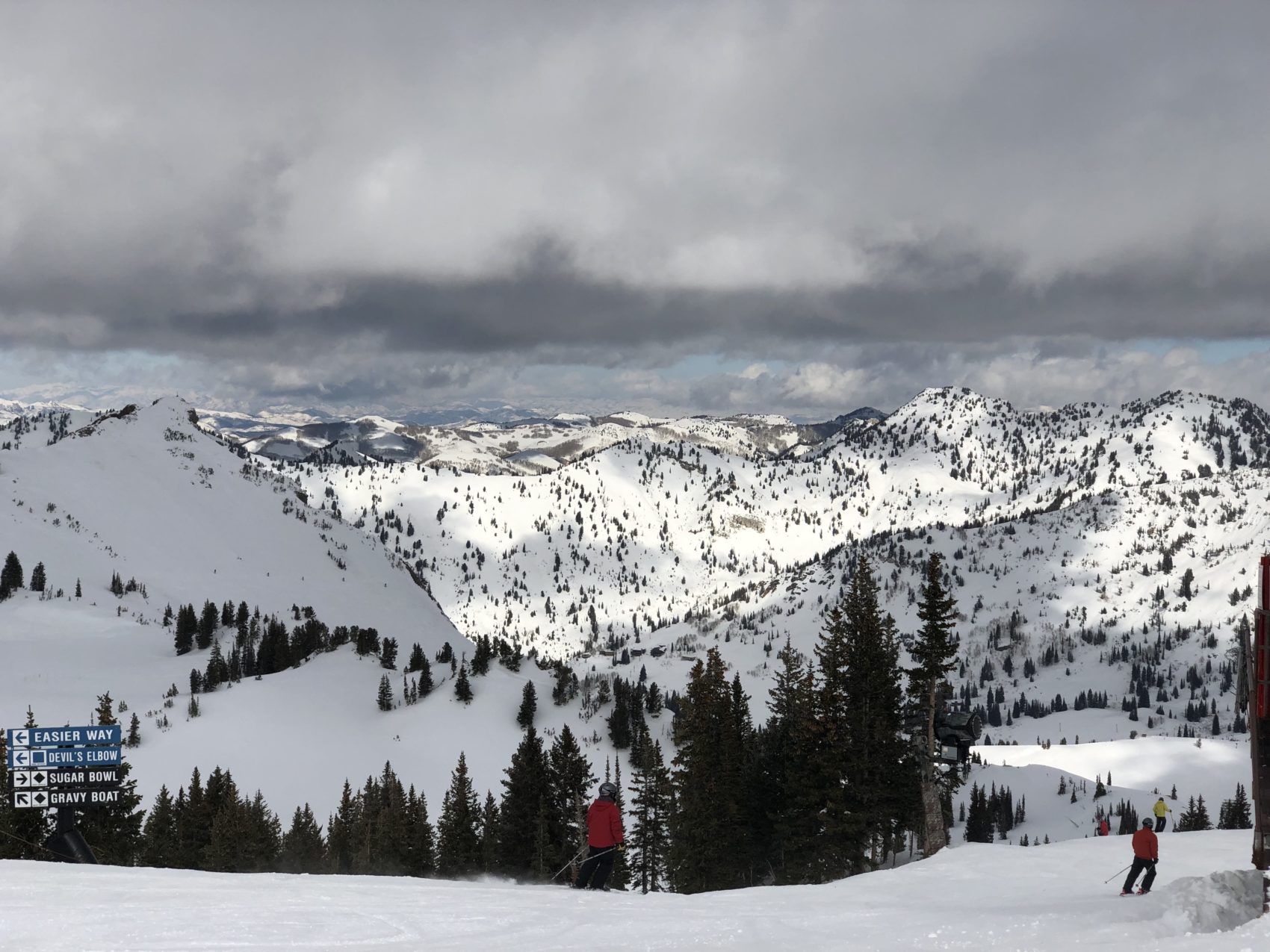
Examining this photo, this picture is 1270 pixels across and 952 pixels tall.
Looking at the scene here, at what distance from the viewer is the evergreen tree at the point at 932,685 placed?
129 ft

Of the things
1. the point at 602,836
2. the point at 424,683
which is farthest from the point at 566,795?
the point at 424,683

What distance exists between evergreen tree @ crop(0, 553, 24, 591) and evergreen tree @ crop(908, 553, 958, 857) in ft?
584

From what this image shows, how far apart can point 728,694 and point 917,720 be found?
2008 centimetres

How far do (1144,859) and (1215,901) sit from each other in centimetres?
956

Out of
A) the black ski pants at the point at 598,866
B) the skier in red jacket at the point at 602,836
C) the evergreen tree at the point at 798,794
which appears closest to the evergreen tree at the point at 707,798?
the evergreen tree at the point at 798,794

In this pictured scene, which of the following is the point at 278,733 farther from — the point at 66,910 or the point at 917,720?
the point at 66,910

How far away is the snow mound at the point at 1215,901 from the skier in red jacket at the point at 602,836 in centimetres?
1225

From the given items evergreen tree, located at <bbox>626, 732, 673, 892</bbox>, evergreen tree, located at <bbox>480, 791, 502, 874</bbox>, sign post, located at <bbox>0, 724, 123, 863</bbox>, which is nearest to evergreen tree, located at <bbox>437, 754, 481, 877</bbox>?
evergreen tree, located at <bbox>480, 791, 502, 874</bbox>

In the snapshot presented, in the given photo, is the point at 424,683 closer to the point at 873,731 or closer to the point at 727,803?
the point at 727,803

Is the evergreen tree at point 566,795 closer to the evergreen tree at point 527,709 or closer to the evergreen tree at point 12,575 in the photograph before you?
the evergreen tree at point 527,709

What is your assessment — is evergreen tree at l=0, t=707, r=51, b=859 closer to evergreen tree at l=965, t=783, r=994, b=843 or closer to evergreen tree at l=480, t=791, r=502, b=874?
evergreen tree at l=480, t=791, r=502, b=874

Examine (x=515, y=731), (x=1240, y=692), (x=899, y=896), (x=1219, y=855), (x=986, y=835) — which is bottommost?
(x=986, y=835)

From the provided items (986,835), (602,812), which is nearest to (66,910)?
(602,812)

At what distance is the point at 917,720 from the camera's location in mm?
37125
